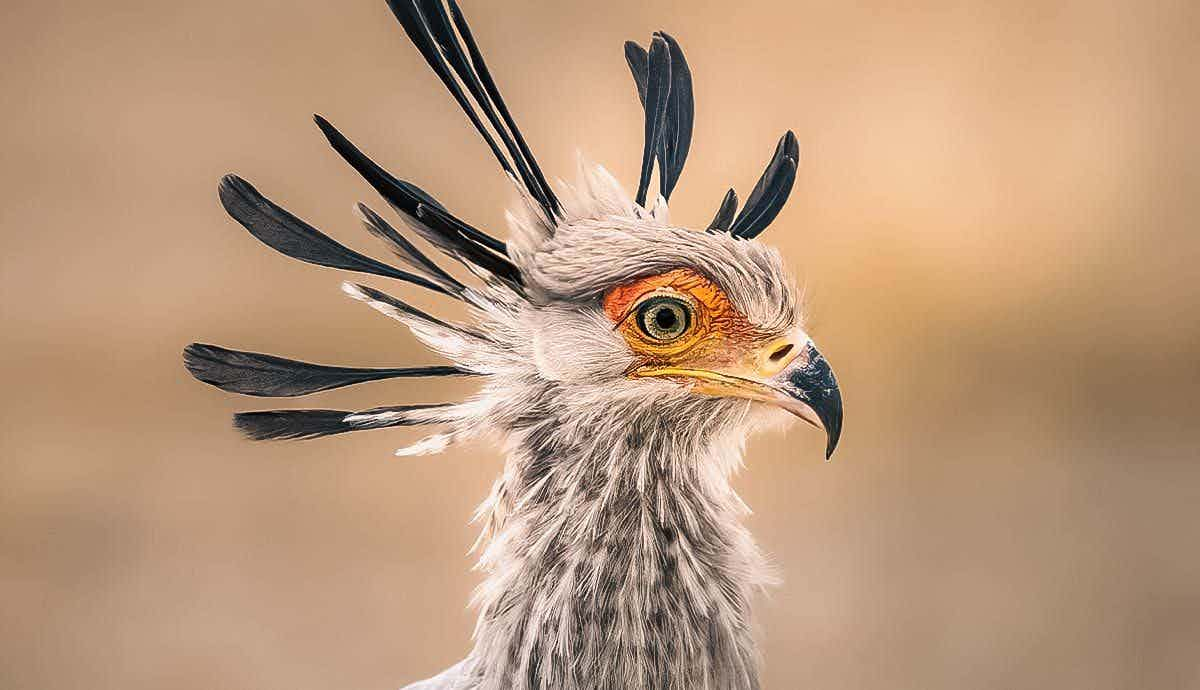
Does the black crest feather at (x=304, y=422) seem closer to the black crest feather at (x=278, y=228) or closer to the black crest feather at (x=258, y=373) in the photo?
the black crest feather at (x=258, y=373)

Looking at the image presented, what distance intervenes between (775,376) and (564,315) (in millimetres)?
192

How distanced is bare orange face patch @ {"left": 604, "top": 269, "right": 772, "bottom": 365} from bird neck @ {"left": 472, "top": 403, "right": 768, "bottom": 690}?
64 mm

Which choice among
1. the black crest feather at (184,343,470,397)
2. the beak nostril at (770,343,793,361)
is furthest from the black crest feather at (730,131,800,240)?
the black crest feather at (184,343,470,397)

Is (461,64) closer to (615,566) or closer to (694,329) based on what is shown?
(694,329)

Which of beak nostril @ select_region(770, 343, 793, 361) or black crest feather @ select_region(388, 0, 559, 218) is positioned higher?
black crest feather @ select_region(388, 0, 559, 218)

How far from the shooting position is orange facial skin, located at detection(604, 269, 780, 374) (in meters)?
0.94

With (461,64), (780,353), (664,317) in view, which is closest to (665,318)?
(664,317)

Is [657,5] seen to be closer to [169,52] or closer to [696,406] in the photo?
[169,52]

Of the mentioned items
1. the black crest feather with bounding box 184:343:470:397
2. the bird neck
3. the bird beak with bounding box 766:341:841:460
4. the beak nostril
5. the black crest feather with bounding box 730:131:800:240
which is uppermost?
the black crest feather with bounding box 730:131:800:240

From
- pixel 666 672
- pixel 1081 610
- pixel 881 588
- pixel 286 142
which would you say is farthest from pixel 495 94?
pixel 1081 610

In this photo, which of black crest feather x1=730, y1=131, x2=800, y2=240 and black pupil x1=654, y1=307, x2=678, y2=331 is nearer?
black pupil x1=654, y1=307, x2=678, y2=331

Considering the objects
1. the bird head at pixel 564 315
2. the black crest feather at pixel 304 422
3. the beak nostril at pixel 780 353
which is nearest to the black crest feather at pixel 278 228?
the bird head at pixel 564 315

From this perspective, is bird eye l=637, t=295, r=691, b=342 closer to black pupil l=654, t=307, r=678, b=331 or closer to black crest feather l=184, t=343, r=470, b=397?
black pupil l=654, t=307, r=678, b=331

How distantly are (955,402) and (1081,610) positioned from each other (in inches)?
18.1
